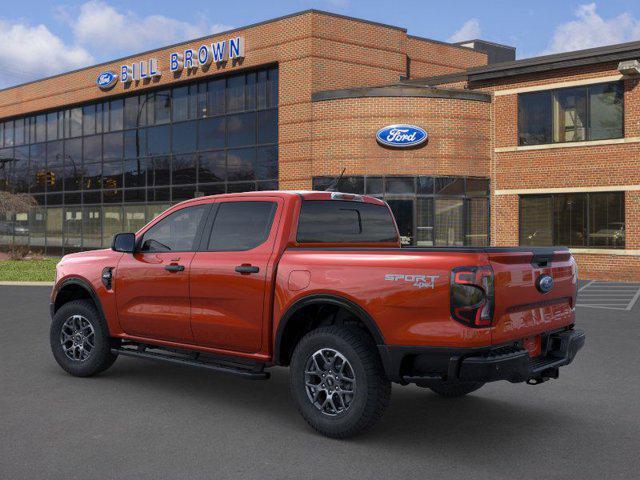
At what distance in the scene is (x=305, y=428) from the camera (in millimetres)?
5512

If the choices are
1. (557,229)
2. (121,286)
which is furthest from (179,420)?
(557,229)

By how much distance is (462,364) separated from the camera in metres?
4.62

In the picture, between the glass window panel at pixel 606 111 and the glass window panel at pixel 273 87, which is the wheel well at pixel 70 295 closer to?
the glass window panel at pixel 606 111

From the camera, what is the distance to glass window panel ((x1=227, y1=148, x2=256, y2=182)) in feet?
89.0

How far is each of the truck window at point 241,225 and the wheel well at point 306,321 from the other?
745mm

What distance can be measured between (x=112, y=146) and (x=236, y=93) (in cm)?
841

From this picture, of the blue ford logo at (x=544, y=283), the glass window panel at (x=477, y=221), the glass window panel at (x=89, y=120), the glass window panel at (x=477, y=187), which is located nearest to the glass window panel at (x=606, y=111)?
the glass window panel at (x=477, y=187)

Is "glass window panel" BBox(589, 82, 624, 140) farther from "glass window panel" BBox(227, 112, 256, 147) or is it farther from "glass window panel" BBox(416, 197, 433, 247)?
"glass window panel" BBox(227, 112, 256, 147)

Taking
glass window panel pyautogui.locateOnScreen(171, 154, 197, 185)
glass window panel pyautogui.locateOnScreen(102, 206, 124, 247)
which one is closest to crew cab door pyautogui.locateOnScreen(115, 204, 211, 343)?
glass window panel pyautogui.locateOnScreen(171, 154, 197, 185)

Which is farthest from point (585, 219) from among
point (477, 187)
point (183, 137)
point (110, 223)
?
point (110, 223)

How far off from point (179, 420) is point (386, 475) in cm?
201

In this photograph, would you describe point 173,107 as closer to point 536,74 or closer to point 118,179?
point 118,179

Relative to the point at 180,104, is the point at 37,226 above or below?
below

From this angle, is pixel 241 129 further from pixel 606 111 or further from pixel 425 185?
pixel 606 111
